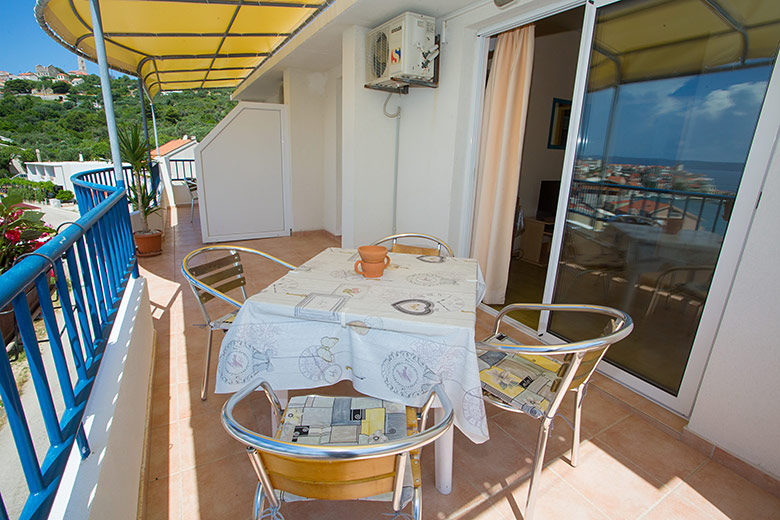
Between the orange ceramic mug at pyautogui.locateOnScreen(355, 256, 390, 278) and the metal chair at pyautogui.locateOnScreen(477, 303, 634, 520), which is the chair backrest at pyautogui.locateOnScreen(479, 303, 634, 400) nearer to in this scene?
the metal chair at pyautogui.locateOnScreen(477, 303, 634, 520)

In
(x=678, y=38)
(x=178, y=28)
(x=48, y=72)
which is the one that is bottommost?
(x=678, y=38)

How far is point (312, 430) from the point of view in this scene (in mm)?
1194

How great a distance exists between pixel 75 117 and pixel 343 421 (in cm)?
1472

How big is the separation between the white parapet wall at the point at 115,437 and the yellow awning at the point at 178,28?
121 inches

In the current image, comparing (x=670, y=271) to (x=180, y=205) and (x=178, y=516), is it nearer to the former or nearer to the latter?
(x=178, y=516)

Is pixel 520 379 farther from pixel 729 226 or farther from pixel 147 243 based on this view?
pixel 147 243

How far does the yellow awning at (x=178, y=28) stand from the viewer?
3.43 meters

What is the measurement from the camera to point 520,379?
4.98 ft

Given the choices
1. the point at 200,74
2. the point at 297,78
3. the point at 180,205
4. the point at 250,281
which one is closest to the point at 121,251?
the point at 250,281

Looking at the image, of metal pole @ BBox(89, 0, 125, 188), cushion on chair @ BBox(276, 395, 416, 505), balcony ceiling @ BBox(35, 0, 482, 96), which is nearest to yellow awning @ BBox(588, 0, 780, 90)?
balcony ceiling @ BBox(35, 0, 482, 96)

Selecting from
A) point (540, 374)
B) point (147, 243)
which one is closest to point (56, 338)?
point (540, 374)

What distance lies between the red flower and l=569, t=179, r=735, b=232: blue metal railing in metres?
3.22

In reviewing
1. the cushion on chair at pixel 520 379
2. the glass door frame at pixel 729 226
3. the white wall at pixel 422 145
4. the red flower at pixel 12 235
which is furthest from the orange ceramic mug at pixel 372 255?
the red flower at pixel 12 235

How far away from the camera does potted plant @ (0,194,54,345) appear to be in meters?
1.99
